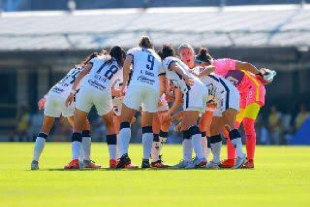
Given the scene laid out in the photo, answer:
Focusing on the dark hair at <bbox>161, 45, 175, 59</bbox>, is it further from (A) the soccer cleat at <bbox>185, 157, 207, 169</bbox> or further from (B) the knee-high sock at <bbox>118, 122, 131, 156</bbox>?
(A) the soccer cleat at <bbox>185, 157, 207, 169</bbox>

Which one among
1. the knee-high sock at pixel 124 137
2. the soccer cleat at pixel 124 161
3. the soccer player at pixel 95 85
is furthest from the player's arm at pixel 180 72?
the soccer cleat at pixel 124 161

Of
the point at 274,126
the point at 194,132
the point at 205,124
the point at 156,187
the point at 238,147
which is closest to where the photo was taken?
the point at 156,187

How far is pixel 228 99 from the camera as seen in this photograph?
66.7 ft

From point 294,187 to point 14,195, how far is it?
3.59 metres

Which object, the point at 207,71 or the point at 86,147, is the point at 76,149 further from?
the point at 207,71

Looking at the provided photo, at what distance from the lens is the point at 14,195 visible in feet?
48.8

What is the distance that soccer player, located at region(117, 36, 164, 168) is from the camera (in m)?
20.0

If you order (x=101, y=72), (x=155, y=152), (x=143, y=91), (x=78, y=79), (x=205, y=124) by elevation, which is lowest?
(x=155, y=152)

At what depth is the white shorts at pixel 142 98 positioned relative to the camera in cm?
2002

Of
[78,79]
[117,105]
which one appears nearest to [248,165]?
[117,105]

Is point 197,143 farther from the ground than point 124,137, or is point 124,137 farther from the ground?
point 124,137

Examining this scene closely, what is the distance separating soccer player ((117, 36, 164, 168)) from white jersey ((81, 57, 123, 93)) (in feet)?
1.03

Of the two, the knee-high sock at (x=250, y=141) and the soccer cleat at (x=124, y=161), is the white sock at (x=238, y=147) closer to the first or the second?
the knee-high sock at (x=250, y=141)

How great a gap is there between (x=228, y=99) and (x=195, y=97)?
0.64 meters
